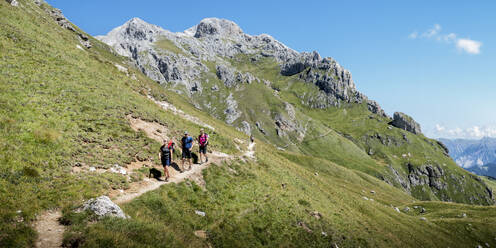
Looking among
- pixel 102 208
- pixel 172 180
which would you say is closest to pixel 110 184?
pixel 102 208

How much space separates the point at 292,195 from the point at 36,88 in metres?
32.3

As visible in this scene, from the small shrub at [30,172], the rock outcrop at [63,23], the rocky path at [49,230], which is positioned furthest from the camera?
the rock outcrop at [63,23]

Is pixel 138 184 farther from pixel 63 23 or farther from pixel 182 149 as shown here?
pixel 63 23

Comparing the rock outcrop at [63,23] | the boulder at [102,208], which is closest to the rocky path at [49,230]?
the boulder at [102,208]

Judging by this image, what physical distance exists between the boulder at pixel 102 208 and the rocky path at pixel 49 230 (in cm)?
135

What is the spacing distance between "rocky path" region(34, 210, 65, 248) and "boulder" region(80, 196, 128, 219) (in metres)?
1.35

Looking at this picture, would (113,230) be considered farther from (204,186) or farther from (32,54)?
(32,54)

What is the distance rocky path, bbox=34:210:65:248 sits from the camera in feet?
35.4

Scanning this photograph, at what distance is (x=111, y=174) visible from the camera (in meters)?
19.2

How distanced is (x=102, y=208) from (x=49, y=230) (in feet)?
7.93

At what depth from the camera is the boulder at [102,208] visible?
528 inches

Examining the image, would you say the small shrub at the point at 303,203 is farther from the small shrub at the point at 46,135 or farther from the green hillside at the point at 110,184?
the small shrub at the point at 46,135

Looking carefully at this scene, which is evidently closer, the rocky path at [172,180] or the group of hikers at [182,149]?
the rocky path at [172,180]

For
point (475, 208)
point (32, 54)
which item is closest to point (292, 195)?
point (32, 54)
